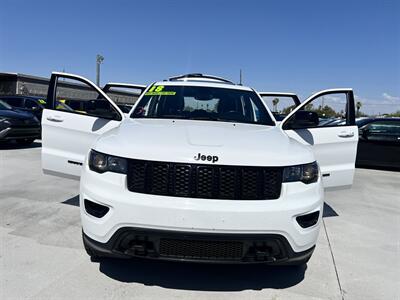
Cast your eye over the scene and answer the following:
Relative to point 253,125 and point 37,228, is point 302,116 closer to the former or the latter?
point 253,125

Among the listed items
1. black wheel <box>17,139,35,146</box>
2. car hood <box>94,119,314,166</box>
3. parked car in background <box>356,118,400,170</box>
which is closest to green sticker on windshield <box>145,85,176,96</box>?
car hood <box>94,119,314,166</box>

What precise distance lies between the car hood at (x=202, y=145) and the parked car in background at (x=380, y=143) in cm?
700

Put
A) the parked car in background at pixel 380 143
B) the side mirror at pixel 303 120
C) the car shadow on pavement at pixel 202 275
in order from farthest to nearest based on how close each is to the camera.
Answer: the parked car in background at pixel 380 143
the side mirror at pixel 303 120
the car shadow on pavement at pixel 202 275

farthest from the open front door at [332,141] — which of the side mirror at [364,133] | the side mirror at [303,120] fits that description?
the side mirror at [364,133]

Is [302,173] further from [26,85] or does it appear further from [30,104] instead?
[26,85]

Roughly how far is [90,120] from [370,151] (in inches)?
305

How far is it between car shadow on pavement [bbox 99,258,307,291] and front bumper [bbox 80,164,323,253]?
535 millimetres

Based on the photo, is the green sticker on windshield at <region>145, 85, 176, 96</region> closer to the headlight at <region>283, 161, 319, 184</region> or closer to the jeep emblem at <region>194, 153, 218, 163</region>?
the jeep emblem at <region>194, 153, 218, 163</region>

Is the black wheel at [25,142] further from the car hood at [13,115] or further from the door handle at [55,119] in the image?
the door handle at [55,119]

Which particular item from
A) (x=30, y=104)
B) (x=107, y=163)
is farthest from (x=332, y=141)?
(x=30, y=104)

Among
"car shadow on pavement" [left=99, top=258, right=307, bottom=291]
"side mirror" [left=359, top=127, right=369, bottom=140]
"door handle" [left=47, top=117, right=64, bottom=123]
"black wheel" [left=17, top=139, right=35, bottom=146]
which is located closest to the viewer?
"car shadow on pavement" [left=99, top=258, right=307, bottom=291]

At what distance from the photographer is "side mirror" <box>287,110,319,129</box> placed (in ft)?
11.7

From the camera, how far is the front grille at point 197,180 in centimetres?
243

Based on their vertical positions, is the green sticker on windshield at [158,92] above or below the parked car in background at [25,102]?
above
